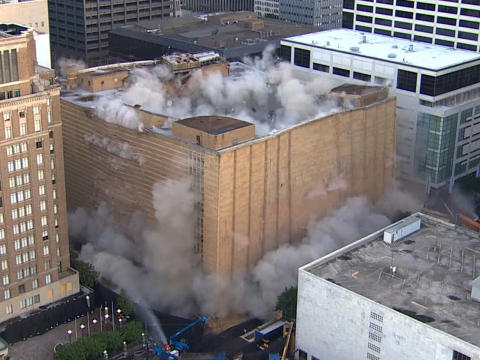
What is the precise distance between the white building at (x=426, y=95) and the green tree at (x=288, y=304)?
37.3 m

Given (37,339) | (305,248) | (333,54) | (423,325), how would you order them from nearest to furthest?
1. (423,325)
2. (37,339)
3. (305,248)
4. (333,54)

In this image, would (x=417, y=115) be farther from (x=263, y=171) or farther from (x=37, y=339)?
(x=37, y=339)

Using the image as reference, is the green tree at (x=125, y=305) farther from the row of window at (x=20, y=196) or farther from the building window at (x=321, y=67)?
the building window at (x=321, y=67)

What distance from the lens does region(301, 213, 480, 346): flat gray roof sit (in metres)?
70.8

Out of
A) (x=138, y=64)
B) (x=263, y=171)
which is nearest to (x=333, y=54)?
(x=138, y=64)

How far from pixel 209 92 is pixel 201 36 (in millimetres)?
44978

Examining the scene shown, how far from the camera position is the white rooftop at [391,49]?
112750 millimetres

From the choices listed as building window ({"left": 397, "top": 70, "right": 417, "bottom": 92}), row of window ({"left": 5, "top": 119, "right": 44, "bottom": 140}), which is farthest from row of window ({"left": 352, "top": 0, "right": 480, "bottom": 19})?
row of window ({"left": 5, "top": 119, "right": 44, "bottom": 140})

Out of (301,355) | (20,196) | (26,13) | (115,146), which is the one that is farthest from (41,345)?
(26,13)

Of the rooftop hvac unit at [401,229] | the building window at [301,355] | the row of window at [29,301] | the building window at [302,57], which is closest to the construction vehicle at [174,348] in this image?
the building window at [301,355]

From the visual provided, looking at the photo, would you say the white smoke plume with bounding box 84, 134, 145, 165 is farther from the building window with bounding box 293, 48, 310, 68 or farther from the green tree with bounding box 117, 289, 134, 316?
the building window with bounding box 293, 48, 310, 68

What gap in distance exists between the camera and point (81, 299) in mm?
86750

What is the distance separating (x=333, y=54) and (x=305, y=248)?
3809 centimetres

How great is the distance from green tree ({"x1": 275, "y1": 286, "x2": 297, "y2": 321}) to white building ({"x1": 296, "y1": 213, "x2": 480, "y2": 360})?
160 inches
